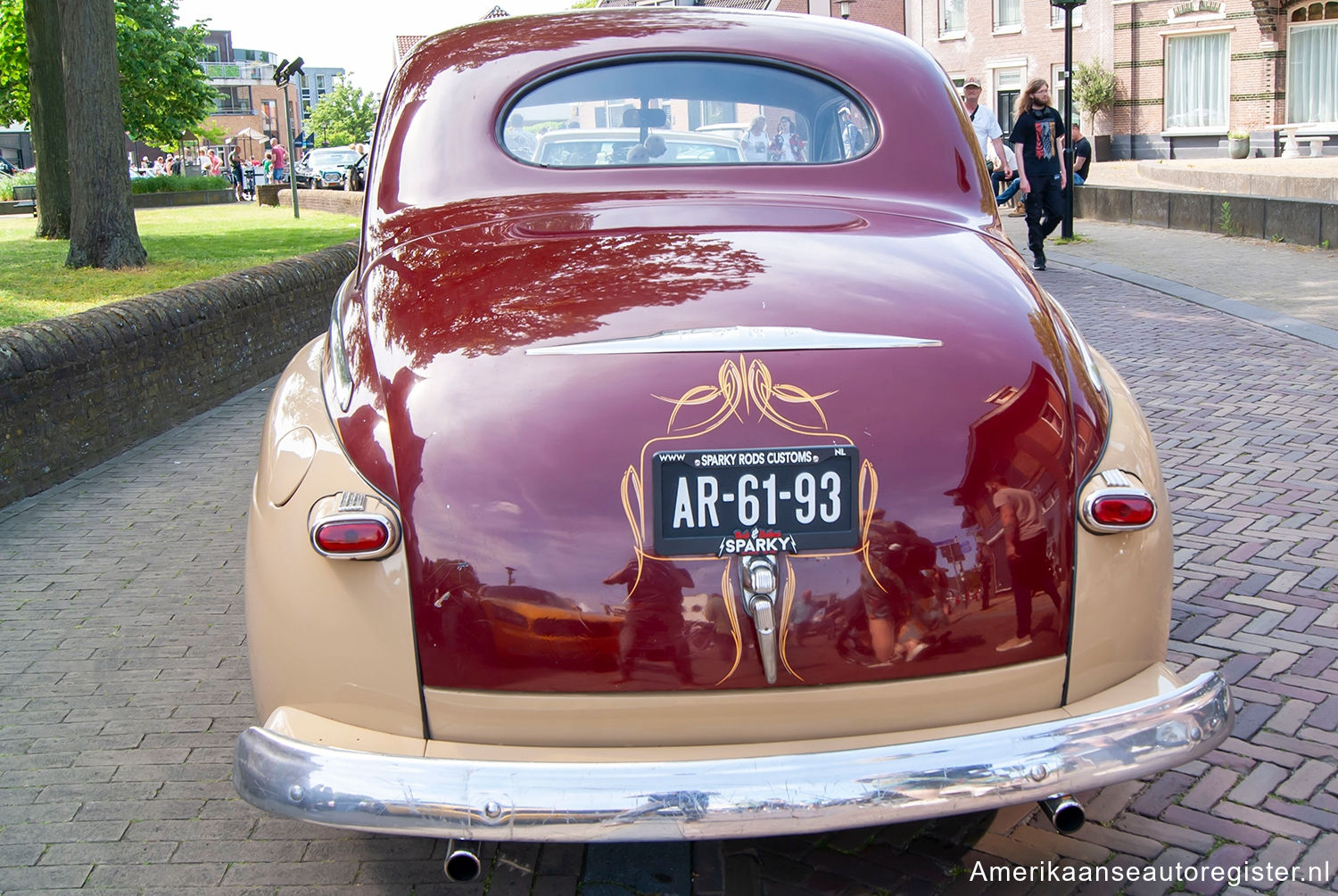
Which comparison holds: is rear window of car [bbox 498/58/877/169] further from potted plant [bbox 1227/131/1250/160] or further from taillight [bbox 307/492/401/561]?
potted plant [bbox 1227/131/1250/160]

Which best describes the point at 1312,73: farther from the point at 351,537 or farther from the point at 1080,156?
the point at 351,537

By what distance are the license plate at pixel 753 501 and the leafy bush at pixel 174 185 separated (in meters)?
33.8

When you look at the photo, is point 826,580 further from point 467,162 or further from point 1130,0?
point 1130,0

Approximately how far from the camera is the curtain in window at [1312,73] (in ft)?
115

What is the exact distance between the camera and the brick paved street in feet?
9.41

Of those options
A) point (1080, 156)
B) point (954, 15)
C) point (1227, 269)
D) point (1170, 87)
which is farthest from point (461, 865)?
point (954, 15)

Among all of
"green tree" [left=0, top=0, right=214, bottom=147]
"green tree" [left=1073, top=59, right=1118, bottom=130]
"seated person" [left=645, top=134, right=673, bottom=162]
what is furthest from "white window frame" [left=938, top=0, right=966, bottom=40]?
"seated person" [left=645, top=134, right=673, bottom=162]

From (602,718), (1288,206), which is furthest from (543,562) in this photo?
(1288,206)

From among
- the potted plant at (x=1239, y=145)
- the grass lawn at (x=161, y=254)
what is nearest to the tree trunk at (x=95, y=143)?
the grass lawn at (x=161, y=254)

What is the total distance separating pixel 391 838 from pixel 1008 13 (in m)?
44.9

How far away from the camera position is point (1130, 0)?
1518 inches

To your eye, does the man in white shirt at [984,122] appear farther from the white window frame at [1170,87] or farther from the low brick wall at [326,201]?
the white window frame at [1170,87]

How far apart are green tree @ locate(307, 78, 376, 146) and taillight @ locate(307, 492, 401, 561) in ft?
383

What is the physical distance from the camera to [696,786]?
2152 millimetres
